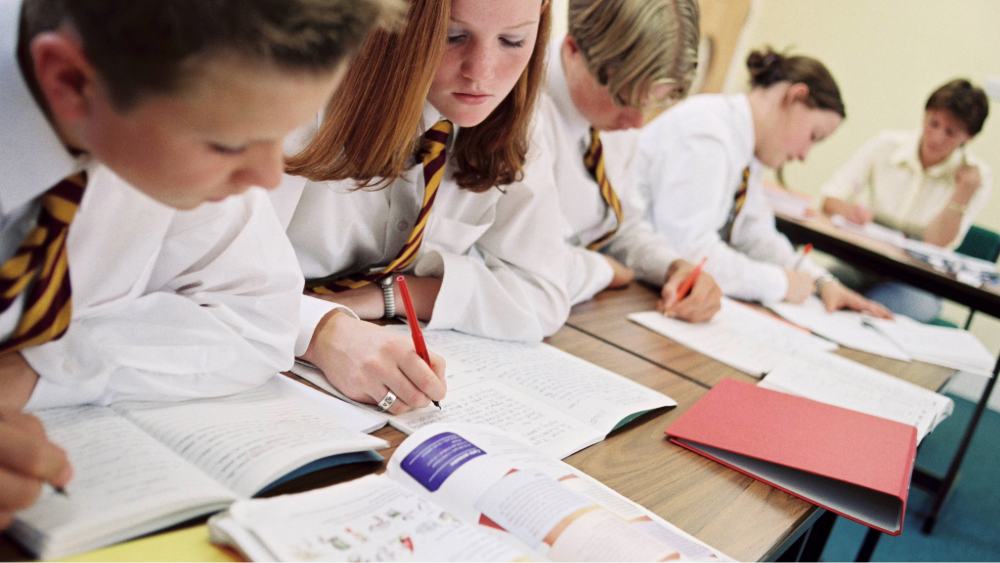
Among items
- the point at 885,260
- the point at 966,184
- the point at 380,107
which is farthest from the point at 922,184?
the point at 380,107

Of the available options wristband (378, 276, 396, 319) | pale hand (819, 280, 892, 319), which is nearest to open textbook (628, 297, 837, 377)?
pale hand (819, 280, 892, 319)

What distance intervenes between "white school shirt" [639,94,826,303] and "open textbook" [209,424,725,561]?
1427mm

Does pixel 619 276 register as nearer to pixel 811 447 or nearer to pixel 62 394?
pixel 811 447

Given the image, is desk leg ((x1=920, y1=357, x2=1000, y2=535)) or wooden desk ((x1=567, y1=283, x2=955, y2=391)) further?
desk leg ((x1=920, y1=357, x2=1000, y2=535))

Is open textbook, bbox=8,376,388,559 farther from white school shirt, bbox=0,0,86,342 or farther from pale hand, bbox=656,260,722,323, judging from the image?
pale hand, bbox=656,260,722,323

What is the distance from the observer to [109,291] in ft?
2.59

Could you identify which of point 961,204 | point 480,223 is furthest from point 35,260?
point 961,204

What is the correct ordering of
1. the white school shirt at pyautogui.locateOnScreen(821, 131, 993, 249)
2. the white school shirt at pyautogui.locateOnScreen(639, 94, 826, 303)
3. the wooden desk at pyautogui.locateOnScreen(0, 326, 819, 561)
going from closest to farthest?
the wooden desk at pyautogui.locateOnScreen(0, 326, 819, 561) → the white school shirt at pyautogui.locateOnScreen(639, 94, 826, 303) → the white school shirt at pyautogui.locateOnScreen(821, 131, 993, 249)

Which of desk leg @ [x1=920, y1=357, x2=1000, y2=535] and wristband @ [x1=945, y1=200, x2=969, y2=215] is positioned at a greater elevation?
wristband @ [x1=945, y1=200, x2=969, y2=215]

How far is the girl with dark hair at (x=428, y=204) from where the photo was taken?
1.01 m

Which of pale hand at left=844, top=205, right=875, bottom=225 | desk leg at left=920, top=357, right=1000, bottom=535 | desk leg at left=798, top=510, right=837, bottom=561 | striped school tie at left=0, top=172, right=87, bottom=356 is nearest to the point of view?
striped school tie at left=0, top=172, right=87, bottom=356

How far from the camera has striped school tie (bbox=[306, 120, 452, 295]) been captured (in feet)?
4.03

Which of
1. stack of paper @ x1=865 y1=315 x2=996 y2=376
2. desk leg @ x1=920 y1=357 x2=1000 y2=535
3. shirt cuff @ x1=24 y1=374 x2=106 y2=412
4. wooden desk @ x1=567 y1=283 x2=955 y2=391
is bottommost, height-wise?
desk leg @ x1=920 y1=357 x2=1000 y2=535

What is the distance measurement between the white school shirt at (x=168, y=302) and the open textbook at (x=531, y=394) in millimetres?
138
